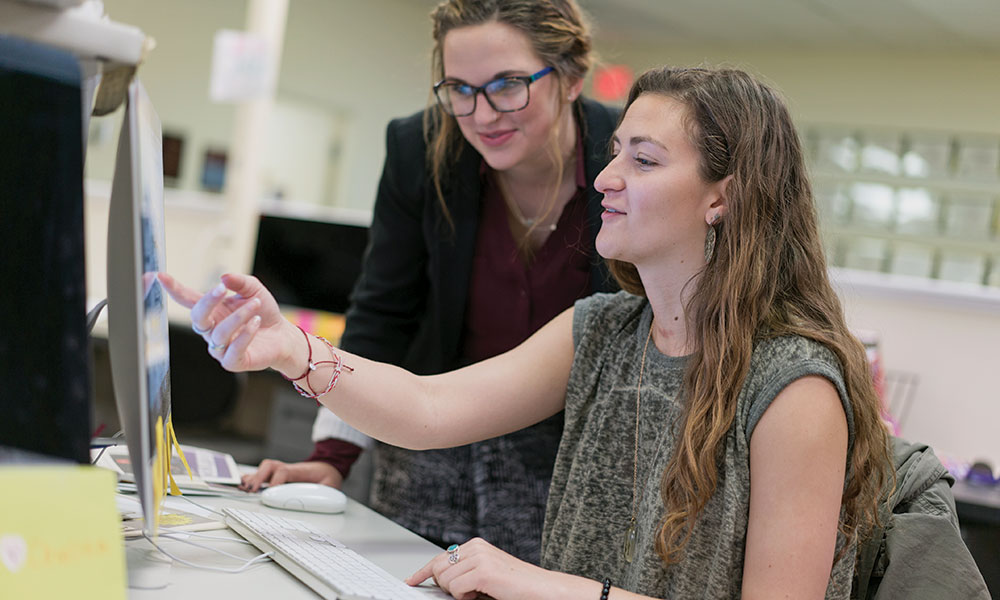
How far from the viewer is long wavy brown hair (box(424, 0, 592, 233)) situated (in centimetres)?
147

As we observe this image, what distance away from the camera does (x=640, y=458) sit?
1183mm

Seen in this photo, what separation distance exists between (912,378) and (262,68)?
280 centimetres

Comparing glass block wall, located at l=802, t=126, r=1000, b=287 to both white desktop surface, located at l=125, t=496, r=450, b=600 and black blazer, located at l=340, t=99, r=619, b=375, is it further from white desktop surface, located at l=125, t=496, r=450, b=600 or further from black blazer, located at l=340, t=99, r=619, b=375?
white desktop surface, located at l=125, t=496, r=450, b=600

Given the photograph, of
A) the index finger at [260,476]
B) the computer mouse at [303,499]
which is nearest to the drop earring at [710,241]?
the computer mouse at [303,499]

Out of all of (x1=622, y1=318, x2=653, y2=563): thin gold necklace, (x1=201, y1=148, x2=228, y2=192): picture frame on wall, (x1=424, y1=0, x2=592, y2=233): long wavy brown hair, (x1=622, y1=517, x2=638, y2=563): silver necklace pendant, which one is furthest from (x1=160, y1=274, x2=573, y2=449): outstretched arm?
(x1=201, y1=148, x2=228, y2=192): picture frame on wall

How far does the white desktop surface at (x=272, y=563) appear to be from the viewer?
2.94 feet

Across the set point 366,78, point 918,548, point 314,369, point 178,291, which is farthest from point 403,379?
point 366,78

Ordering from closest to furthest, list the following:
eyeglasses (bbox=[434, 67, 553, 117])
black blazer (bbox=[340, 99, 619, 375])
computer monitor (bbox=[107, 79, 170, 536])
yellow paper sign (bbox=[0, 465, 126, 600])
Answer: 1. yellow paper sign (bbox=[0, 465, 126, 600])
2. computer monitor (bbox=[107, 79, 170, 536])
3. eyeglasses (bbox=[434, 67, 553, 117])
4. black blazer (bbox=[340, 99, 619, 375])

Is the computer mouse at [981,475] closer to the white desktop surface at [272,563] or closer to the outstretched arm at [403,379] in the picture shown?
the outstretched arm at [403,379]

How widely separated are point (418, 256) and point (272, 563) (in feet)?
2.51

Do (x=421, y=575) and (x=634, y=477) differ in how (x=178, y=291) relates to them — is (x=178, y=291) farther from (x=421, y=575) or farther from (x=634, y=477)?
(x=634, y=477)

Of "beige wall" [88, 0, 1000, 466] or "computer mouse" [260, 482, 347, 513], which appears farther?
"beige wall" [88, 0, 1000, 466]

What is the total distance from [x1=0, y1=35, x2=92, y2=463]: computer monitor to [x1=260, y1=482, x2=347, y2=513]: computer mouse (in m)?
0.50

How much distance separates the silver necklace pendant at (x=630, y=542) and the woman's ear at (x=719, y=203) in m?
0.37
